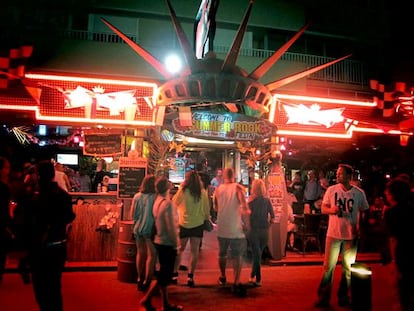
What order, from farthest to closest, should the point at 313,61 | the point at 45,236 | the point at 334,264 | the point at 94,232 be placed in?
the point at 313,61
the point at 94,232
the point at 334,264
the point at 45,236

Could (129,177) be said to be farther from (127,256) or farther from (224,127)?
(224,127)

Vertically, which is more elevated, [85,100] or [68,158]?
[85,100]

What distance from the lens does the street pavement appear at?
20.0 feet

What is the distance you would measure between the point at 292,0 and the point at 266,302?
14430 mm

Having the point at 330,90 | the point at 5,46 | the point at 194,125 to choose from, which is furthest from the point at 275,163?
the point at 5,46

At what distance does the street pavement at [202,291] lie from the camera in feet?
20.0

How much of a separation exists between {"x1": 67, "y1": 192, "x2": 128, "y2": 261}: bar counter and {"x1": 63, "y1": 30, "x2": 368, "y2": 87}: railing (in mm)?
8744

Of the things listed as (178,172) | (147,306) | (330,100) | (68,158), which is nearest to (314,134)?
(330,100)

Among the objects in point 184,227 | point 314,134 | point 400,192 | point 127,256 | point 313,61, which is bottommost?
point 127,256

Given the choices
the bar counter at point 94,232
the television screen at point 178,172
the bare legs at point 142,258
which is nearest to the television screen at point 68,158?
the television screen at point 178,172

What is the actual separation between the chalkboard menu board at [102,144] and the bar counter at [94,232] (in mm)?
1381

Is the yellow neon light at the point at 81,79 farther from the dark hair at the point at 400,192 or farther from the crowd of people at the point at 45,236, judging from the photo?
the dark hair at the point at 400,192

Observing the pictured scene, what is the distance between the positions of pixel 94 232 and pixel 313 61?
13.5m

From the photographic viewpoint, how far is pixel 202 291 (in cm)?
693
